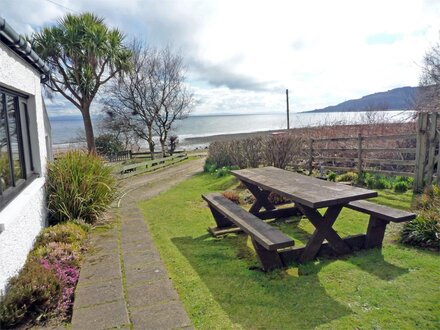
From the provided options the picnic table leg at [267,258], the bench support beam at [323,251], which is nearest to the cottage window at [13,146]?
the picnic table leg at [267,258]

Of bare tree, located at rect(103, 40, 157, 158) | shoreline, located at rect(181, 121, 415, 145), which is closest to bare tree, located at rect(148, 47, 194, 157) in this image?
bare tree, located at rect(103, 40, 157, 158)

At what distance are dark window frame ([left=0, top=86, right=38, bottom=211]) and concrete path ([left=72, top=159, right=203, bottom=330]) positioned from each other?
1139mm

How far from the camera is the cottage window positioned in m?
3.39

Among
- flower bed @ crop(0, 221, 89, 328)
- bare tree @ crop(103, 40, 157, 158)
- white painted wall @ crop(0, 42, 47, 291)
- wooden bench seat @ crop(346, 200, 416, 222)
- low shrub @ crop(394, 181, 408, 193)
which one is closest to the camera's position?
flower bed @ crop(0, 221, 89, 328)

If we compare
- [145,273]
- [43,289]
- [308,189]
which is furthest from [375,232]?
[43,289]

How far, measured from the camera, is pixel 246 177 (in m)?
5.28

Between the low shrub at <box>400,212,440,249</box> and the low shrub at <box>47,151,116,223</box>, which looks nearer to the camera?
the low shrub at <box>400,212,440,249</box>

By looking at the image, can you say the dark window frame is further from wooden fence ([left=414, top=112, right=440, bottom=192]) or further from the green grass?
wooden fence ([left=414, top=112, right=440, bottom=192])

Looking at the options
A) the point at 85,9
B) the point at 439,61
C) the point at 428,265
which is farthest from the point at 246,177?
the point at 439,61

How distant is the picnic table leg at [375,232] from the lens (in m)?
3.98

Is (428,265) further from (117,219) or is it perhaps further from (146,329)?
(117,219)

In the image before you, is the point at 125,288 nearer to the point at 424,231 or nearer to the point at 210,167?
the point at 424,231

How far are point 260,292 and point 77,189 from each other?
3466 millimetres

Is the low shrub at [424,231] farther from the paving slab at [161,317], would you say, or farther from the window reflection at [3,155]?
the window reflection at [3,155]
